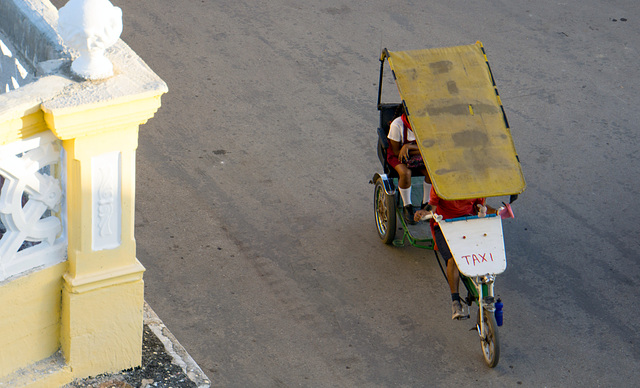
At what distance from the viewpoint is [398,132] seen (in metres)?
7.30

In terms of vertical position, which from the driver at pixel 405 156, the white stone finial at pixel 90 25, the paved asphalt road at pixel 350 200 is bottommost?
the paved asphalt road at pixel 350 200

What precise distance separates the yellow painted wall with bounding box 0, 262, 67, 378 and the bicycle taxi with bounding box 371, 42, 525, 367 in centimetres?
335

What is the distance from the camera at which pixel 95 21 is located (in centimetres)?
331

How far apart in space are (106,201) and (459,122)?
387 cm

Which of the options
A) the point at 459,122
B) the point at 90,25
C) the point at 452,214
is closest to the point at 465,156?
the point at 459,122

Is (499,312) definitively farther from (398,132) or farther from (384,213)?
(398,132)

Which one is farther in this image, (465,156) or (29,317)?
(465,156)

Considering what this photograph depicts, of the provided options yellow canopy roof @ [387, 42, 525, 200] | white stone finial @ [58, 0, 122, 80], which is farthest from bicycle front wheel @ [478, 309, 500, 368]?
white stone finial @ [58, 0, 122, 80]

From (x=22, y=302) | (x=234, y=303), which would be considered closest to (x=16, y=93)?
(x=22, y=302)

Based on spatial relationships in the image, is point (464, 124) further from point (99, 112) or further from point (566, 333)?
point (99, 112)

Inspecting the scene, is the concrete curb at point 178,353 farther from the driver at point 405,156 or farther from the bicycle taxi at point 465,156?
the driver at point 405,156

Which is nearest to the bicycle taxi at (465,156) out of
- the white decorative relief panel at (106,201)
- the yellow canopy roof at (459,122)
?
the yellow canopy roof at (459,122)

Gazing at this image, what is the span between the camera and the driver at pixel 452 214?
22.1 feet

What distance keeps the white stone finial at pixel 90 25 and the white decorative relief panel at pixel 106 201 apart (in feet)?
1.22
